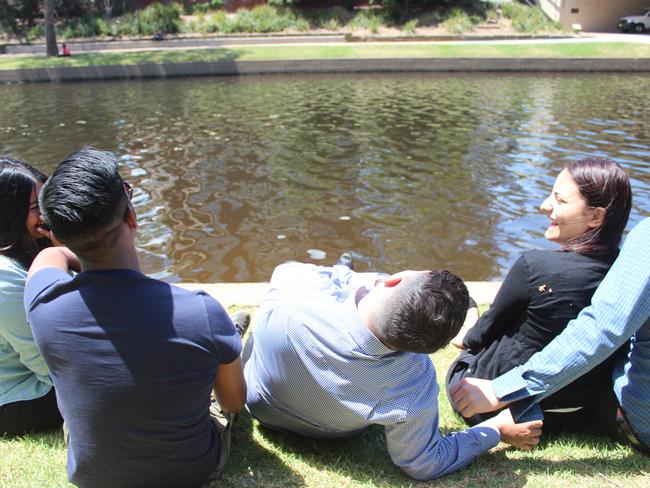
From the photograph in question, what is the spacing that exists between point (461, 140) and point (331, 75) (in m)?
→ 12.2

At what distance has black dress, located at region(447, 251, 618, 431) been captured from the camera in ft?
8.71

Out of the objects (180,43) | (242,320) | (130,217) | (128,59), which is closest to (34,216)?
(130,217)

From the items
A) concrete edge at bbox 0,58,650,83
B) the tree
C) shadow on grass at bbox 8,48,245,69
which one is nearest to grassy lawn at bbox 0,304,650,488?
concrete edge at bbox 0,58,650,83

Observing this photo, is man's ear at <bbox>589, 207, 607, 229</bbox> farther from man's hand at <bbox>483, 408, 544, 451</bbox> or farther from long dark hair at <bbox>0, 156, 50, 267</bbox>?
long dark hair at <bbox>0, 156, 50, 267</bbox>

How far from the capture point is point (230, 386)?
2.35 metres

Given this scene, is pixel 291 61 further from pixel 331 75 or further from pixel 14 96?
pixel 14 96

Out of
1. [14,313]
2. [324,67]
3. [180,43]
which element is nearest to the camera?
[14,313]

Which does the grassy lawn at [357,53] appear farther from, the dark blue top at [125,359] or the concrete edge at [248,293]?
the dark blue top at [125,359]

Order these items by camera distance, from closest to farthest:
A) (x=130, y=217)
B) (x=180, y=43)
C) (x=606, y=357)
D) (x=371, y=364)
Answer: (x=130, y=217) → (x=371, y=364) → (x=606, y=357) → (x=180, y=43)

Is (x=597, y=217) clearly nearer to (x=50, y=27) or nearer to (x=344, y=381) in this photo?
(x=344, y=381)

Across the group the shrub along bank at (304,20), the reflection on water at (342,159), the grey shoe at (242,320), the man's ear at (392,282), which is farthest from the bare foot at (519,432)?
the shrub along bank at (304,20)

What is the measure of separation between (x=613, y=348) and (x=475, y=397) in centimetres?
66

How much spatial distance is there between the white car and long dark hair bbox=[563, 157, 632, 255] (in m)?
40.3

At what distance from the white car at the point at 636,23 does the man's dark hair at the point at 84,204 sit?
4176 centimetres
